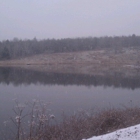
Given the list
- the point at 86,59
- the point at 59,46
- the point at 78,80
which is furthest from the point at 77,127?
the point at 59,46

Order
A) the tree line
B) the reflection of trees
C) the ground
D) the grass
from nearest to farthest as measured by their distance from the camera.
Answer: the grass < the reflection of trees < the ground < the tree line

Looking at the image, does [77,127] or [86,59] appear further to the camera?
[86,59]

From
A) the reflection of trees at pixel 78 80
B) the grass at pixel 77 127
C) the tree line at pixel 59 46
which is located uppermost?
the tree line at pixel 59 46

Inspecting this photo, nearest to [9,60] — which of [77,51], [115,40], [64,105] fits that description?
[77,51]

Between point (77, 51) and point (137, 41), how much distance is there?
3006 centimetres

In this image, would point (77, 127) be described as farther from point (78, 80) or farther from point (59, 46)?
point (59, 46)

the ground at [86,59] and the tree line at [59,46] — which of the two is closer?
the ground at [86,59]

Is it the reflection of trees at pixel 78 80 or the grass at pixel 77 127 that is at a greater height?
the grass at pixel 77 127

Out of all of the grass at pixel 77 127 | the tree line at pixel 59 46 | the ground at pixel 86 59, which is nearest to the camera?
the grass at pixel 77 127

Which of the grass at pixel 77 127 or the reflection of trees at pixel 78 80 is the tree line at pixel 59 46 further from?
the grass at pixel 77 127

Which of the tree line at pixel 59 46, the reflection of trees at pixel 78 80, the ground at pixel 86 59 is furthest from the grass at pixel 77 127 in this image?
the tree line at pixel 59 46

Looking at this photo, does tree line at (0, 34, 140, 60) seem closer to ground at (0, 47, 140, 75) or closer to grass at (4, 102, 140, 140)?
ground at (0, 47, 140, 75)

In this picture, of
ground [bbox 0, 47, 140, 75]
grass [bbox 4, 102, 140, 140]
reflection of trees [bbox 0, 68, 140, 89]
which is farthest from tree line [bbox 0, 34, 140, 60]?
grass [bbox 4, 102, 140, 140]

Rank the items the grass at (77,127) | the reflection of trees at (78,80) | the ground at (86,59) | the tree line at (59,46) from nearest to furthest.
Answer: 1. the grass at (77,127)
2. the reflection of trees at (78,80)
3. the ground at (86,59)
4. the tree line at (59,46)
